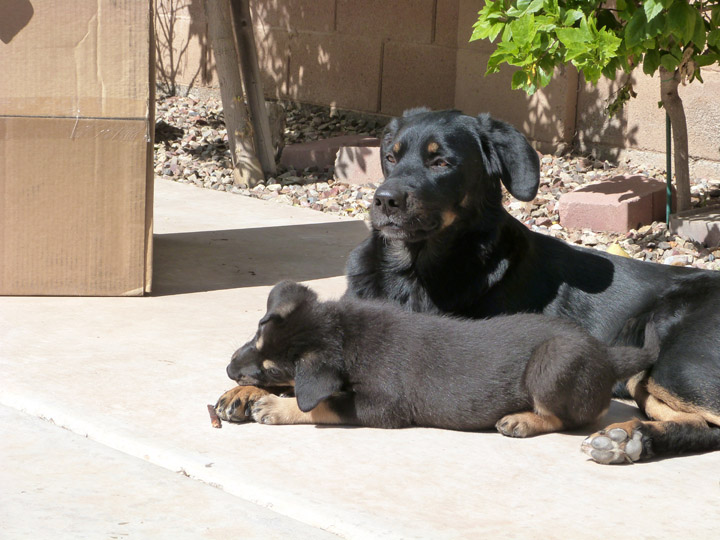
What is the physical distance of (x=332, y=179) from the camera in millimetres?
9359

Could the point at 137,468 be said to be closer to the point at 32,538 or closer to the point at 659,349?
the point at 32,538

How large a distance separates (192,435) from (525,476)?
1.20 m

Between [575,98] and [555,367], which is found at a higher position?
[575,98]

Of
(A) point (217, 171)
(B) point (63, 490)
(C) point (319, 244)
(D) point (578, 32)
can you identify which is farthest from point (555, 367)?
(A) point (217, 171)

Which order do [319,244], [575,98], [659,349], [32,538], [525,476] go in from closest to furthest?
[32,538] < [525,476] < [659,349] < [319,244] < [575,98]

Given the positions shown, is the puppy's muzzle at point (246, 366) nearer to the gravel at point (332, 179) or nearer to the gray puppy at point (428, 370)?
the gray puppy at point (428, 370)

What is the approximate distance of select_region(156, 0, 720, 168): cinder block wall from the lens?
846cm

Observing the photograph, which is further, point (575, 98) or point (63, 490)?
point (575, 98)

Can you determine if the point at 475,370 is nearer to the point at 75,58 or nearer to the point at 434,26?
the point at 75,58

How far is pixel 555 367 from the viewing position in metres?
3.46

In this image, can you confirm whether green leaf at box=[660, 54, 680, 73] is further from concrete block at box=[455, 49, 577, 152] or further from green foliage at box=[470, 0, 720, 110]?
concrete block at box=[455, 49, 577, 152]

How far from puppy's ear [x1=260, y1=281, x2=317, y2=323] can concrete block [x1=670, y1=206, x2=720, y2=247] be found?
387cm

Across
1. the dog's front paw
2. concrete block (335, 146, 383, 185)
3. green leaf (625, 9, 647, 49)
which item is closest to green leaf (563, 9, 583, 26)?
green leaf (625, 9, 647, 49)

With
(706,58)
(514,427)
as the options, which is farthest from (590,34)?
(514,427)
